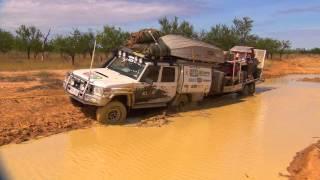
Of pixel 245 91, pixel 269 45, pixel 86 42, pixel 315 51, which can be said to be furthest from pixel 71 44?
pixel 315 51

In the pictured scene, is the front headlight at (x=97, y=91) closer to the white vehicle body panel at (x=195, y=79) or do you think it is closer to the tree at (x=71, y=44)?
the white vehicle body panel at (x=195, y=79)

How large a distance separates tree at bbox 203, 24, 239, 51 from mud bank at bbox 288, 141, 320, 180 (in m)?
32.4

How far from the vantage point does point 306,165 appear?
9359mm

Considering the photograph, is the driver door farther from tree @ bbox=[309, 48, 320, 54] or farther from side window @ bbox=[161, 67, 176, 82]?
tree @ bbox=[309, 48, 320, 54]

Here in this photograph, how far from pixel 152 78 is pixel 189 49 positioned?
82.4 inches

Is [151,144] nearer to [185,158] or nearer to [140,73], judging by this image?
[185,158]

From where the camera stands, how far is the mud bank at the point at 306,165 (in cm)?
862

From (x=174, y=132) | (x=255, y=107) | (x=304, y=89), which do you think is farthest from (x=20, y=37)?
(x=174, y=132)

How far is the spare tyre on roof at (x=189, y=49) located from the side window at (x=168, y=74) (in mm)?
523

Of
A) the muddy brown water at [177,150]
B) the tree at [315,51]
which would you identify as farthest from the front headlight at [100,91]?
the tree at [315,51]

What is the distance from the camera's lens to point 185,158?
10.1 metres

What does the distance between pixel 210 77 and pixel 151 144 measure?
19.8 ft

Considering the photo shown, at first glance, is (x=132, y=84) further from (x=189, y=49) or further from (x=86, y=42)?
(x=86, y=42)

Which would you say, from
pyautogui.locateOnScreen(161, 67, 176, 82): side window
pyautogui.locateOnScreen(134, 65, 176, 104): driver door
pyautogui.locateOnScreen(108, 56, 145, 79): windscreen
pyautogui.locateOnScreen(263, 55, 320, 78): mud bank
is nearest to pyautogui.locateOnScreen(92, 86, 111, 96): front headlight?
pyautogui.locateOnScreen(134, 65, 176, 104): driver door
